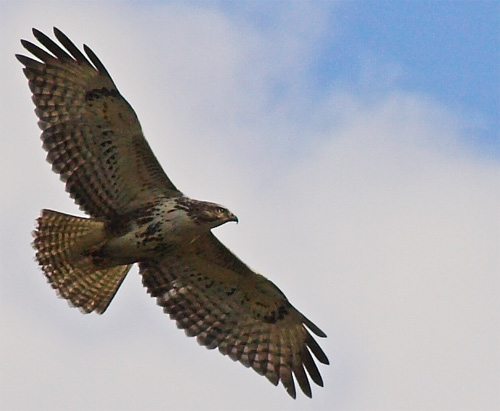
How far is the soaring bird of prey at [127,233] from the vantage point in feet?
52.9

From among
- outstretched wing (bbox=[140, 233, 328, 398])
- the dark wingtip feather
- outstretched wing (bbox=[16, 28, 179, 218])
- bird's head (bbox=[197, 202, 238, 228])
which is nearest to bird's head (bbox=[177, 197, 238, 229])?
bird's head (bbox=[197, 202, 238, 228])

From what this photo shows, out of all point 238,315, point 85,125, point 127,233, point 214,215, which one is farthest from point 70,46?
point 238,315

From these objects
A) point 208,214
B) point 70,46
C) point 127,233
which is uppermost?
point 70,46

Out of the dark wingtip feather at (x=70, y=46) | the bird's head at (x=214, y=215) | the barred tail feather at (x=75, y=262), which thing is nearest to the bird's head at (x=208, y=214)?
the bird's head at (x=214, y=215)

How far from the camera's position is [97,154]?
16.3m

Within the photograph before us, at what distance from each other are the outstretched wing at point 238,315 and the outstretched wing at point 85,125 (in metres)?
1.23

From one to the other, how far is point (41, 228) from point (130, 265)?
1.31 metres

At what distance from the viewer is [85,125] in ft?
53.3

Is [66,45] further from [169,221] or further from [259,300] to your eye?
[259,300]

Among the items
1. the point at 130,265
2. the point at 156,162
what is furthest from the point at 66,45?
the point at 130,265

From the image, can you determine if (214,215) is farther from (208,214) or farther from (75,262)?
(75,262)

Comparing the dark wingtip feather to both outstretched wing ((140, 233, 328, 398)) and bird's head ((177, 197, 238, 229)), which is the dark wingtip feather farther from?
outstretched wing ((140, 233, 328, 398))

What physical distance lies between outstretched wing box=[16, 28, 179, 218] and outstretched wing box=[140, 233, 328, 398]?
123 centimetres

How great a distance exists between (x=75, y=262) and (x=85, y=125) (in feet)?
5.55
